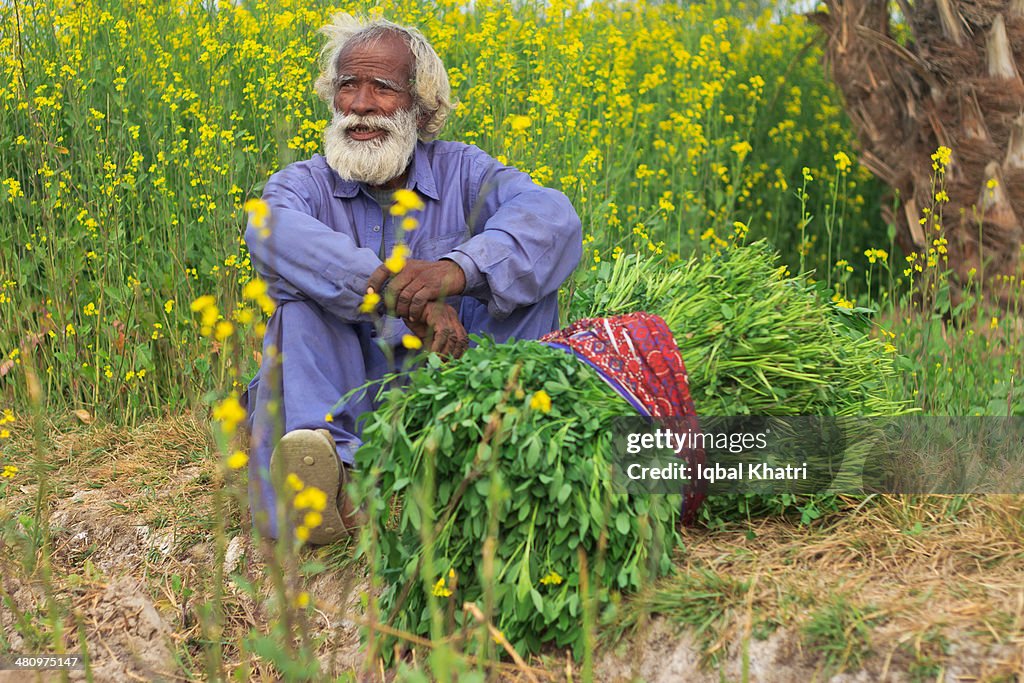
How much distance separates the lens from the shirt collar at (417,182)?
3334 mm

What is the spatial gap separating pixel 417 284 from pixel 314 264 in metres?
0.28

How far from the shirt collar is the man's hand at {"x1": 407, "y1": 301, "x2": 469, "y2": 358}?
0.60 m

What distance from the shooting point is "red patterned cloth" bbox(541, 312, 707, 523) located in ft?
8.34

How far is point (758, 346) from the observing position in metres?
2.64

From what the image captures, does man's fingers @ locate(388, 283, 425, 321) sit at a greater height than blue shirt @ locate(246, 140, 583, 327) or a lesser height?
lesser

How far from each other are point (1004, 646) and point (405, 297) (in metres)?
1.57

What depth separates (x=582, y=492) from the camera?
2.37m

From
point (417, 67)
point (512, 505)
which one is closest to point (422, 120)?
point (417, 67)

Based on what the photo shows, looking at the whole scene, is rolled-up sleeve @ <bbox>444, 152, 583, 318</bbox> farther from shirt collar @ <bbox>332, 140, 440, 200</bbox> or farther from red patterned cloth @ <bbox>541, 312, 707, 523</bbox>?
red patterned cloth @ <bbox>541, 312, 707, 523</bbox>

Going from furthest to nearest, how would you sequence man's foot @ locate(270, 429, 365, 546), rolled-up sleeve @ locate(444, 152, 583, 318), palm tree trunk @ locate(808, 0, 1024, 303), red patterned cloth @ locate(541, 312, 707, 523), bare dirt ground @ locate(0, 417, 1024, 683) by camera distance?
palm tree trunk @ locate(808, 0, 1024, 303) → rolled-up sleeve @ locate(444, 152, 583, 318) → man's foot @ locate(270, 429, 365, 546) → red patterned cloth @ locate(541, 312, 707, 523) → bare dirt ground @ locate(0, 417, 1024, 683)

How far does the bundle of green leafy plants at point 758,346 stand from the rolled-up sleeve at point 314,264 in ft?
2.12

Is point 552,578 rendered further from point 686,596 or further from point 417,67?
point 417,67

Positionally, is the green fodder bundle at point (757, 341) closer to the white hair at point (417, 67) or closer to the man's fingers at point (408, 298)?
the man's fingers at point (408, 298)

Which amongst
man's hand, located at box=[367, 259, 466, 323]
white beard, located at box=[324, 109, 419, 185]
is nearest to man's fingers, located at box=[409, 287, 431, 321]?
man's hand, located at box=[367, 259, 466, 323]
